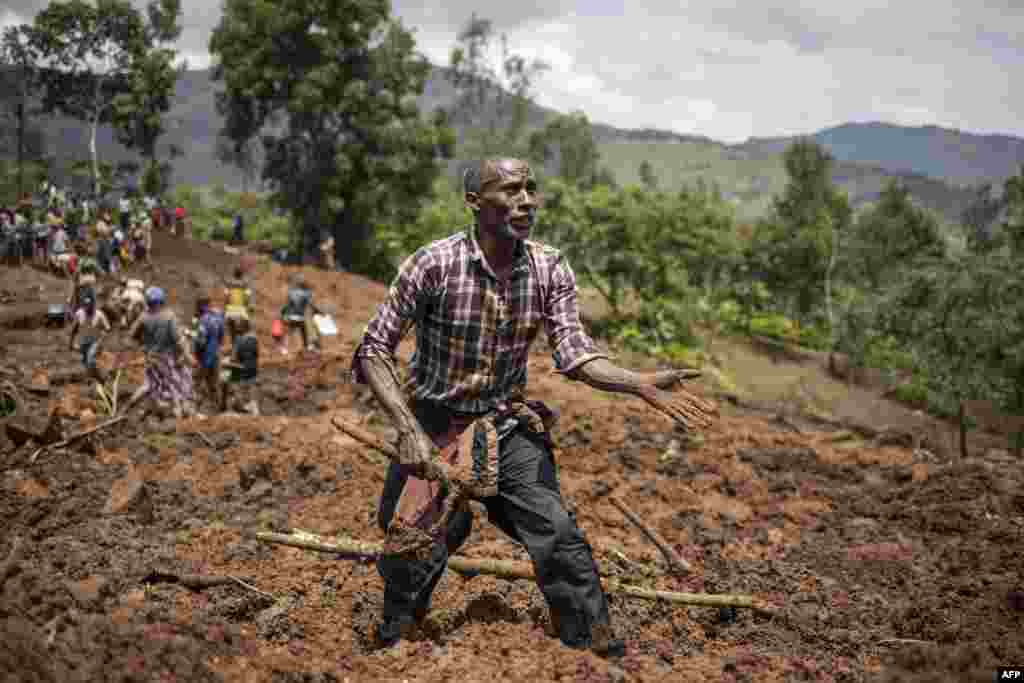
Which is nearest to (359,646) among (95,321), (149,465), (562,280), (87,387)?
(562,280)

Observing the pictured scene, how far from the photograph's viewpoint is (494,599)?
413cm

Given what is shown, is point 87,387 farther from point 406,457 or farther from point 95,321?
point 406,457

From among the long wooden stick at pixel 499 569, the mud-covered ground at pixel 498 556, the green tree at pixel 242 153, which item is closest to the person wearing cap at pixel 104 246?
the mud-covered ground at pixel 498 556

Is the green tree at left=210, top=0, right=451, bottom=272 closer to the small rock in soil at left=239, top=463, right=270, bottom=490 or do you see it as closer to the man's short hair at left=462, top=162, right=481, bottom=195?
the small rock in soil at left=239, top=463, right=270, bottom=490

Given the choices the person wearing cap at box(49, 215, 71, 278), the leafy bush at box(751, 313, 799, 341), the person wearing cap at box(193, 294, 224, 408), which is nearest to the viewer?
the person wearing cap at box(193, 294, 224, 408)

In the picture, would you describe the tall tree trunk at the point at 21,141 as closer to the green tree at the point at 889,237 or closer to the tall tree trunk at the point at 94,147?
the tall tree trunk at the point at 94,147

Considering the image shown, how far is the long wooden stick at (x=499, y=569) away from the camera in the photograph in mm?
4410

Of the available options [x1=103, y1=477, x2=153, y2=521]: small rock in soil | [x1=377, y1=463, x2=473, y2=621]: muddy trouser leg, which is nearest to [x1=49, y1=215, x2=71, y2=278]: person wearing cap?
[x1=103, y1=477, x2=153, y2=521]: small rock in soil

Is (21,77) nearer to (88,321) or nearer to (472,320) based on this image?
(88,321)

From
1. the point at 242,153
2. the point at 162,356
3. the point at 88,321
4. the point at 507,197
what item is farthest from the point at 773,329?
the point at 507,197

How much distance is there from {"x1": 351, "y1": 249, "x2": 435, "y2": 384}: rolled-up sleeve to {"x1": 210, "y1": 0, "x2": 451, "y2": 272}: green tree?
77.9 ft

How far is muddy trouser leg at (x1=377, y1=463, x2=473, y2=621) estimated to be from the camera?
338 cm

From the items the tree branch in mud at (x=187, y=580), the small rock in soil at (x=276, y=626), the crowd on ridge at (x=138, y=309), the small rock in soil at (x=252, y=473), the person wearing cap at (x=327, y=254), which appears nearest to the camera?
the small rock in soil at (x=276, y=626)

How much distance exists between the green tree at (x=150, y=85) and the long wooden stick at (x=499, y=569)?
17269 mm
